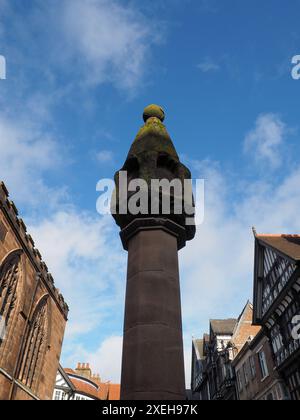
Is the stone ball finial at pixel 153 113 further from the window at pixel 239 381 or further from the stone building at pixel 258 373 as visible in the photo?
the window at pixel 239 381

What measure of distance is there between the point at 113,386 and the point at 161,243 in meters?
53.2

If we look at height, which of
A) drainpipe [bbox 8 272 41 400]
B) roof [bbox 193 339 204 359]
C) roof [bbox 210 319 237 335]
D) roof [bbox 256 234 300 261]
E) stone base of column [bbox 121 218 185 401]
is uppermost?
roof [bbox 193 339 204 359]

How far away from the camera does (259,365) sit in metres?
23.1

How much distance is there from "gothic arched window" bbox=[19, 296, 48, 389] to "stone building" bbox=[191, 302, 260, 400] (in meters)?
17.1

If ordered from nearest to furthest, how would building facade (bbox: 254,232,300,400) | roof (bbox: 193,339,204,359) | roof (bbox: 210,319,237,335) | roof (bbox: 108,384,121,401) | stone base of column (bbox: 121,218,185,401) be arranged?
stone base of column (bbox: 121,218,185,401) → building facade (bbox: 254,232,300,400) → roof (bbox: 210,319,237,335) → roof (bbox: 193,339,204,359) → roof (bbox: 108,384,121,401)

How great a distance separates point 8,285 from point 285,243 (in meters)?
16.3

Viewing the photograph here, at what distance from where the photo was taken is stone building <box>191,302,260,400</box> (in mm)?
30234

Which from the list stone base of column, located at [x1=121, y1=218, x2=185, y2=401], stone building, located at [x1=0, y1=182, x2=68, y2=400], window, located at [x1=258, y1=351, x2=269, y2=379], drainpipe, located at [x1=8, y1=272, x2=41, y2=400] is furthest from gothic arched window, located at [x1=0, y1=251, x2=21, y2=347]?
window, located at [x1=258, y1=351, x2=269, y2=379]

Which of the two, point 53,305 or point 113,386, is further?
point 113,386

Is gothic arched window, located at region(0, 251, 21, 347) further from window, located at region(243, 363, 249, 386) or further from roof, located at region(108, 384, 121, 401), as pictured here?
roof, located at region(108, 384, 121, 401)

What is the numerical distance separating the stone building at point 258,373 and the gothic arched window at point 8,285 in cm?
1539

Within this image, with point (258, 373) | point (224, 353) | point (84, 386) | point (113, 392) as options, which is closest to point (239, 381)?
point (224, 353)
